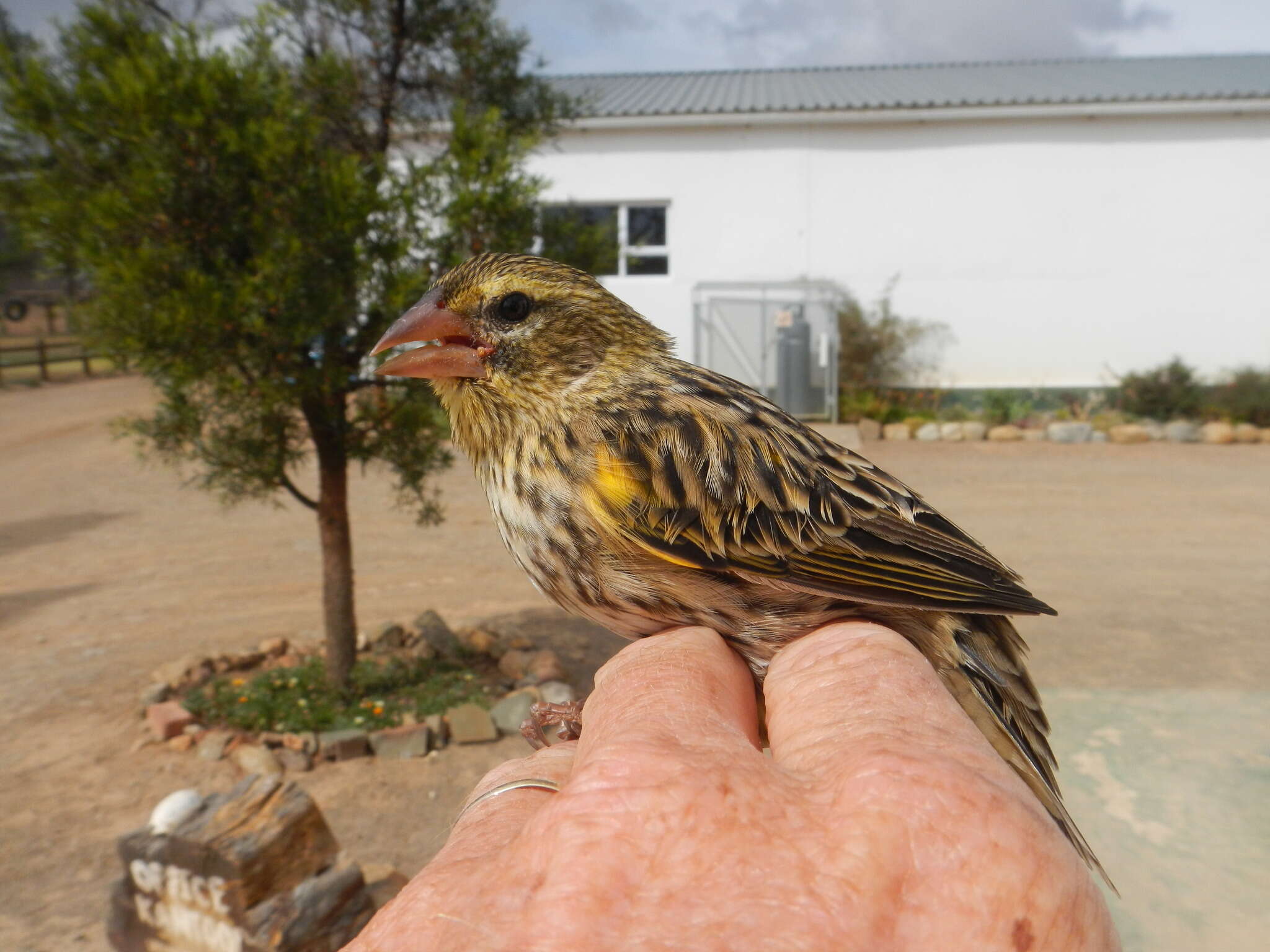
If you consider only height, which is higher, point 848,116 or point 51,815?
point 848,116

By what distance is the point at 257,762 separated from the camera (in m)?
5.63

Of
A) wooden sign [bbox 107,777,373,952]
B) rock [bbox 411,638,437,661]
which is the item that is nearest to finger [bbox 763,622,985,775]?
wooden sign [bbox 107,777,373,952]

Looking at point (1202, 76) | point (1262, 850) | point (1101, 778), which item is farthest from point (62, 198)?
point (1202, 76)

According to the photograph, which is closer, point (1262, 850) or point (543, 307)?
Answer: point (543, 307)

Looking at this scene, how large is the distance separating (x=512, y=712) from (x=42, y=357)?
79.7ft

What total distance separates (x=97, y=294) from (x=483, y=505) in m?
6.72

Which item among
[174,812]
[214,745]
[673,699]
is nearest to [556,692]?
[214,745]

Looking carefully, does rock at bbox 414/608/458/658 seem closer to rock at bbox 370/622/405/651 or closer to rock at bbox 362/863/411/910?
rock at bbox 370/622/405/651

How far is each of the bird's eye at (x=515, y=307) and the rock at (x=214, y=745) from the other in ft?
14.6

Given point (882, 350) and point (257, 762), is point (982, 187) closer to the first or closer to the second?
point (882, 350)

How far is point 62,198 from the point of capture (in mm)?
4871

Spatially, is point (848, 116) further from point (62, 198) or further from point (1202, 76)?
point (62, 198)

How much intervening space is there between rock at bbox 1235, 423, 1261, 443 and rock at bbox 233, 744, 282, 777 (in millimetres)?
14855

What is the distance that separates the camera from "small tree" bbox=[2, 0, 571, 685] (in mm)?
4750
